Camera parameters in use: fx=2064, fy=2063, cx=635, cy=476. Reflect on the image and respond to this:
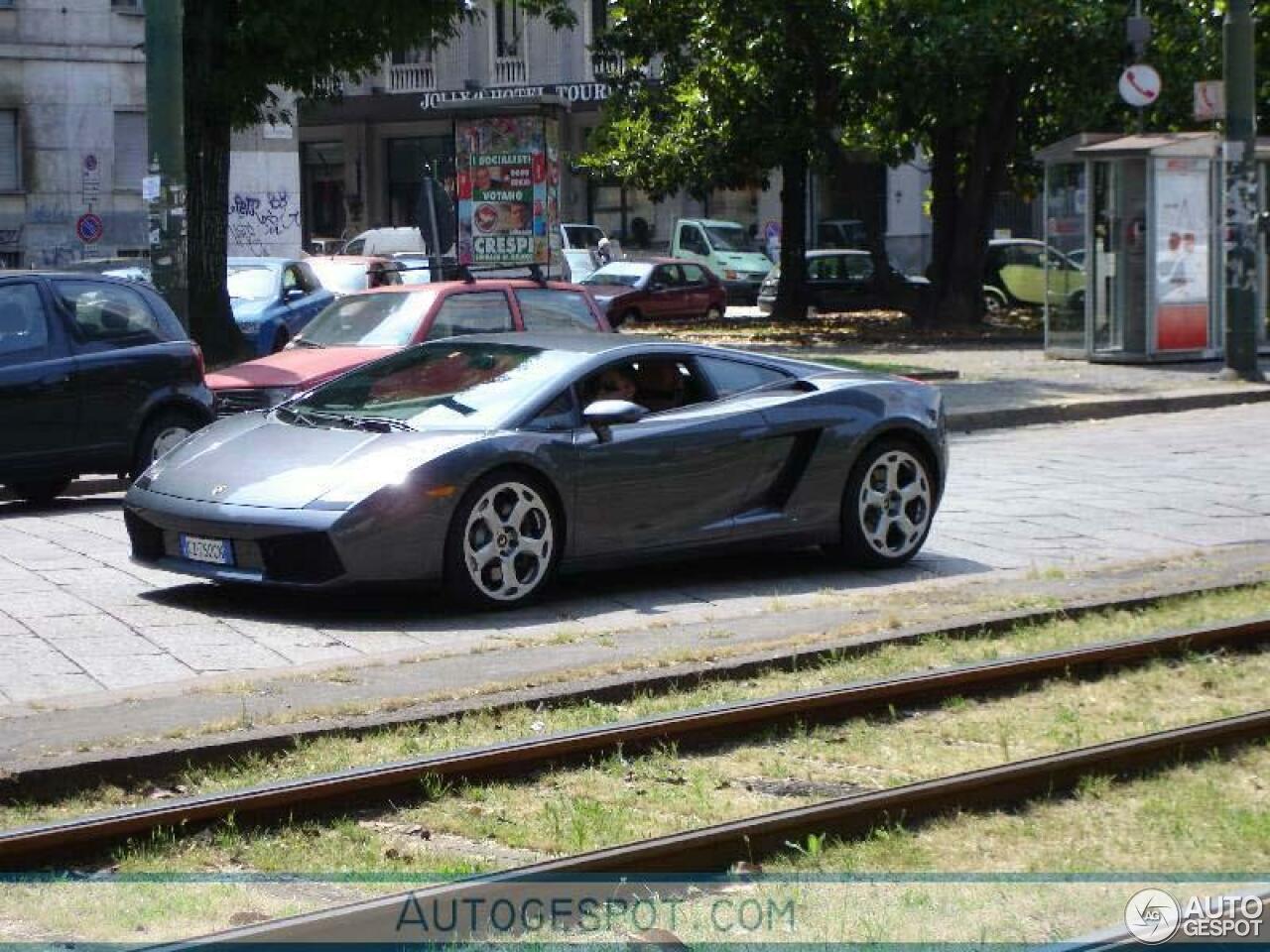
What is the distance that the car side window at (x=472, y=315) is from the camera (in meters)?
15.2

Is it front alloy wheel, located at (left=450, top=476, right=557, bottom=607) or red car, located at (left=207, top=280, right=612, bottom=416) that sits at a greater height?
red car, located at (left=207, top=280, right=612, bottom=416)

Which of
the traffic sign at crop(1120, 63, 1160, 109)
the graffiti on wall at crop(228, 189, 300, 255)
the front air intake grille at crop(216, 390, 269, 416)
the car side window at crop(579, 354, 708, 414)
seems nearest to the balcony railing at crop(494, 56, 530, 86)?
the graffiti on wall at crop(228, 189, 300, 255)

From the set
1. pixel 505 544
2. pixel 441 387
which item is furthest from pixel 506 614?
pixel 441 387

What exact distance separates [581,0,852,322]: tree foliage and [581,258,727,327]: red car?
168 centimetres

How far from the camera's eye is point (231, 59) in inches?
866

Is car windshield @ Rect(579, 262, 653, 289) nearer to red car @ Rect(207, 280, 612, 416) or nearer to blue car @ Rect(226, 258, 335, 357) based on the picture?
blue car @ Rect(226, 258, 335, 357)

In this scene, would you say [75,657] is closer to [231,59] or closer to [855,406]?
[855,406]

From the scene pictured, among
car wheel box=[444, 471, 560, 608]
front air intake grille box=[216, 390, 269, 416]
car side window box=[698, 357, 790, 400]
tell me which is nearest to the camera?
car wheel box=[444, 471, 560, 608]

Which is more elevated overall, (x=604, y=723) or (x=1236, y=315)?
(x=1236, y=315)

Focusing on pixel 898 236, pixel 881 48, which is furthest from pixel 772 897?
pixel 898 236

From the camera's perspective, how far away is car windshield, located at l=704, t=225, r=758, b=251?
47750 millimetres

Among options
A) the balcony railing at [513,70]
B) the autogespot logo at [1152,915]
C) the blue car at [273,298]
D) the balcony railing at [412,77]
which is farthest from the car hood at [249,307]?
the balcony railing at [412,77]

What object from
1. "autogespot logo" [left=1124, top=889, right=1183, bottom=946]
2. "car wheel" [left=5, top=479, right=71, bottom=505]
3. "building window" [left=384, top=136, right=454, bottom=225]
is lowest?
"autogespot logo" [left=1124, top=889, right=1183, bottom=946]

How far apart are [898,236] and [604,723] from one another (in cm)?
5006
